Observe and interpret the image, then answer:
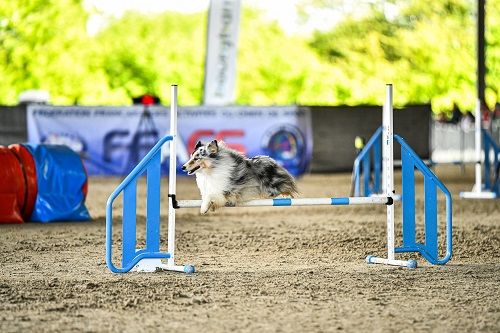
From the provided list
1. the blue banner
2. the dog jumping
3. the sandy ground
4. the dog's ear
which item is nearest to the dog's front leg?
the dog jumping

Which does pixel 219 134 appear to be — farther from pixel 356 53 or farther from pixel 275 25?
pixel 275 25

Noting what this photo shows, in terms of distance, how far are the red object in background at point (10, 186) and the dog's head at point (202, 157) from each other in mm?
5069

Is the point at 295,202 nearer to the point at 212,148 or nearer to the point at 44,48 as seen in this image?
the point at 212,148

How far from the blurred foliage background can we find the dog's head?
1097 inches

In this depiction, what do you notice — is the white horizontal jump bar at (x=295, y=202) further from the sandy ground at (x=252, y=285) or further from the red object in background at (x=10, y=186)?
the red object in background at (x=10, y=186)

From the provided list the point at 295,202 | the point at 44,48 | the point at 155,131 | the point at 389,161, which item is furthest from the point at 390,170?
the point at 44,48

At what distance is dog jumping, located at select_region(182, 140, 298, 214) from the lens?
8562 millimetres

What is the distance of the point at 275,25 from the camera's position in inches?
2119

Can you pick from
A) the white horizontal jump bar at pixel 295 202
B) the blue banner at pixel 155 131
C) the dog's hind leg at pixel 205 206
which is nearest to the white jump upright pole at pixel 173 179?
the white horizontal jump bar at pixel 295 202

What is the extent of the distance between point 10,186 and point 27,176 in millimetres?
318

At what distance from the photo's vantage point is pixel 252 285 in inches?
308

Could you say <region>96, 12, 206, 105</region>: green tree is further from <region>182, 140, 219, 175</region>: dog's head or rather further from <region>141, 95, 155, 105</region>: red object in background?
<region>182, 140, 219, 175</region>: dog's head

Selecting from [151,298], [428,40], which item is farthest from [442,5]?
[151,298]

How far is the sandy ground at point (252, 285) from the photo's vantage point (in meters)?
6.32
